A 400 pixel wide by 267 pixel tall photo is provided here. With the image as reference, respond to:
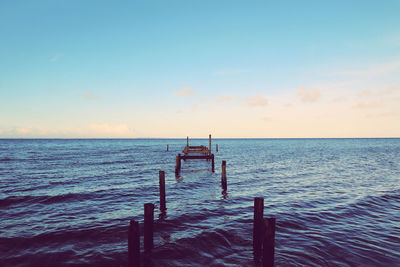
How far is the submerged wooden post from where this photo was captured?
5691 millimetres

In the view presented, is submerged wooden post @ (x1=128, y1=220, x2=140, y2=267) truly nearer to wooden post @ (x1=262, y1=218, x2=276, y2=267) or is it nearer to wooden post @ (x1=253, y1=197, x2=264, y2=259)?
wooden post @ (x1=262, y1=218, x2=276, y2=267)

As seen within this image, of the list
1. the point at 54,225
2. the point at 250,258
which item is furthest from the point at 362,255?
the point at 54,225

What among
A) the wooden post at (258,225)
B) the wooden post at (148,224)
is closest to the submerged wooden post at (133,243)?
the wooden post at (148,224)

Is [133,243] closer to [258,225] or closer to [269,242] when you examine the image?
[269,242]

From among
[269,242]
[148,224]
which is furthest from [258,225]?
[148,224]

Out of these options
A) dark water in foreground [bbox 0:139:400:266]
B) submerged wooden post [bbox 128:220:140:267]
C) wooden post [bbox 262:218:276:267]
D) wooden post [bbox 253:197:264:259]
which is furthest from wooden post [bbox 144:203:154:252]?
wooden post [bbox 262:218:276:267]

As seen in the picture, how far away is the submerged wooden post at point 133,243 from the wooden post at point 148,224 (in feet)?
3.56

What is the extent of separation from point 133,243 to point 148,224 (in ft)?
4.36

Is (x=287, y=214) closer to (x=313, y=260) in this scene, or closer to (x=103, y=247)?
(x=313, y=260)

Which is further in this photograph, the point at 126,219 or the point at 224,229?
the point at 126,219

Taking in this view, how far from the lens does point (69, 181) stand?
19328 millimetres

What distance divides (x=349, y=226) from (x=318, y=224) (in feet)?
3.91

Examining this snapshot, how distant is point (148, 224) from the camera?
23.2 feet

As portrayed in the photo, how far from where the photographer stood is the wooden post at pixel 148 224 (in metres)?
6.88
